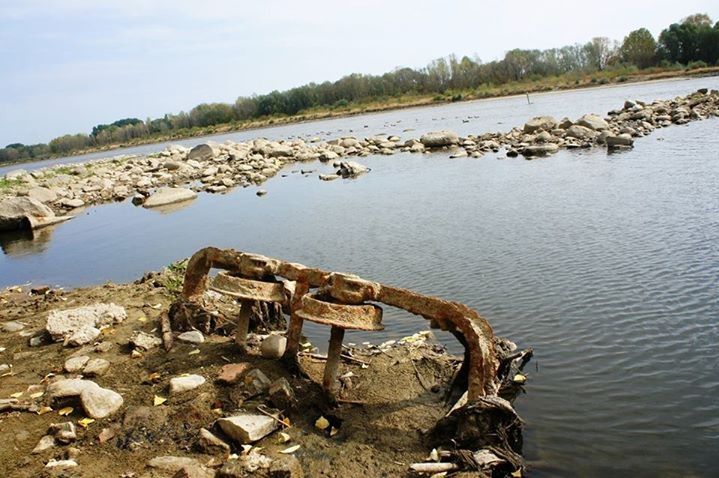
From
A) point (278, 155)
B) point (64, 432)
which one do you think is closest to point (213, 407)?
point (64, 432)

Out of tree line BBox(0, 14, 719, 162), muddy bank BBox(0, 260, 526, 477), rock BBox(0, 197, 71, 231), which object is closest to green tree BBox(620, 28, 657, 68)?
tree line BBox(0, 14, 719, 162)

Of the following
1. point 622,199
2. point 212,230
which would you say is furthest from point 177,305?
point 622,199

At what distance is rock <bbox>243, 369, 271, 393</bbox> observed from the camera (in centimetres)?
525

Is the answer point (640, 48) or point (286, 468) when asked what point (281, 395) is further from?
point (640, 48)

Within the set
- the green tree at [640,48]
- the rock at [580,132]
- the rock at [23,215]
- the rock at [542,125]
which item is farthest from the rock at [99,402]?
the green tree at [640,48]

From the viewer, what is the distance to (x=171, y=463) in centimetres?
422

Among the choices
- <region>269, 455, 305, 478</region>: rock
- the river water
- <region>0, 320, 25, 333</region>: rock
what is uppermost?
<region>0, 320, 25, 333</region>: rock

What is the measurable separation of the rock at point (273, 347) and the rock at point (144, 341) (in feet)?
4.32

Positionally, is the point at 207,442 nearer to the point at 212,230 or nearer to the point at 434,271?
the point at 434,271

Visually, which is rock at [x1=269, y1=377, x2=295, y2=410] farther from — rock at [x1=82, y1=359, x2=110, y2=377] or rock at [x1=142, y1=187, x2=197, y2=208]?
rock at [x1=142, y1=187, x2=197, y2=208]

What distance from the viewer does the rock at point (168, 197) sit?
22.7 metres

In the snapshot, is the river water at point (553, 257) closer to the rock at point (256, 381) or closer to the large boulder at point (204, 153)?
the rock at point (256, 381)

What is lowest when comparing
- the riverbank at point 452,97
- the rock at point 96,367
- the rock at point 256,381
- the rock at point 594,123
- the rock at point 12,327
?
the rock at point 256,381

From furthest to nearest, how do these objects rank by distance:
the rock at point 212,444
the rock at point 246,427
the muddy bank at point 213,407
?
the rock at point 246,427
the rock at point 212,444
the muddy bank at point 213,407
